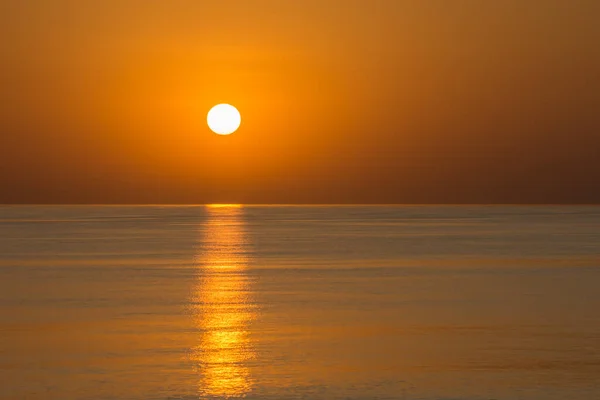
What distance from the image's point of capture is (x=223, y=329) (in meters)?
15.9

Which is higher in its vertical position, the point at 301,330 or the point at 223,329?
the point at 223,329

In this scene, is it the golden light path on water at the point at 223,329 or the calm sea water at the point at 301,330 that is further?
the golden light path on water at the point at 223,329

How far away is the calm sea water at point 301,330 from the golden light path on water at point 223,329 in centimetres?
3

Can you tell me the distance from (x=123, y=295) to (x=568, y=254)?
19008 mm

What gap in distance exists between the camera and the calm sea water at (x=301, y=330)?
11445mm

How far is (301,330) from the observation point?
15.7 m

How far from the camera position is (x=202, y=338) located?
14.9 meters

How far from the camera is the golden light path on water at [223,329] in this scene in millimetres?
11570

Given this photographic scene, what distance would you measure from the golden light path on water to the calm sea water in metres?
0.03

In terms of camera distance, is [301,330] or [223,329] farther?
[223,329]

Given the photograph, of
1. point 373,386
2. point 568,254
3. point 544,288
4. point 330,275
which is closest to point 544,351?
point 373,386

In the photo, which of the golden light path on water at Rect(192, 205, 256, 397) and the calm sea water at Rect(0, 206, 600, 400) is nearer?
the calm sea water at Rect(0, 206, 600, 400)

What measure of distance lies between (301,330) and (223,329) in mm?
1253

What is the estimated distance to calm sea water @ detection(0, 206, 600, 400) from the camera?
11445 mm
